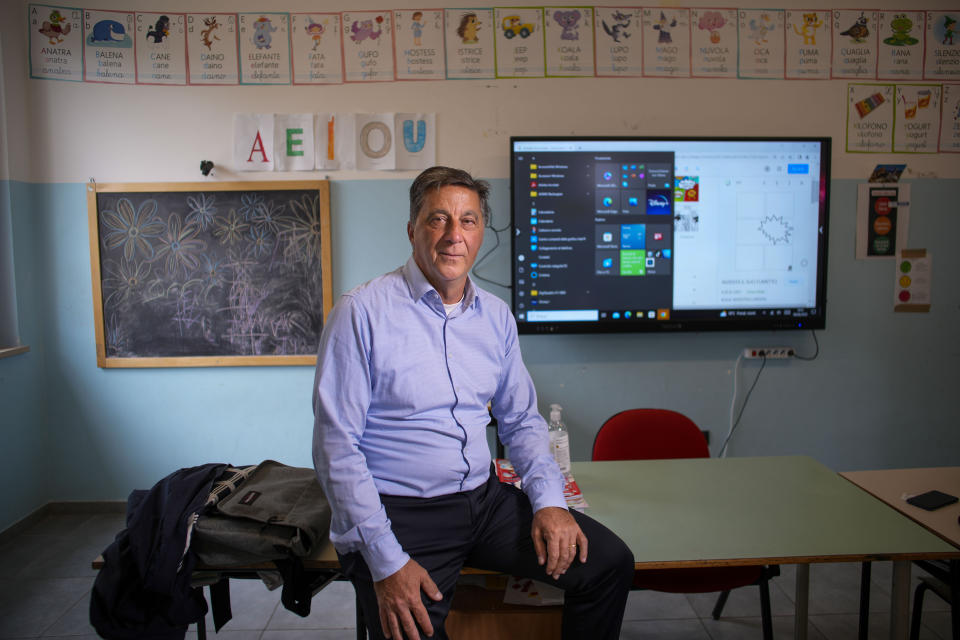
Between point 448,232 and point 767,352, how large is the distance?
2252mm

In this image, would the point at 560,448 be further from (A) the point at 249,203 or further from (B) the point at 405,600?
(A) the point at 249,203

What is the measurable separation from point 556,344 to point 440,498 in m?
1.67

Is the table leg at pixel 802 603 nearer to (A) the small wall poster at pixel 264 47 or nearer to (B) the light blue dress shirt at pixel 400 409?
(B) the light blue dress shirt at pixel 400 409

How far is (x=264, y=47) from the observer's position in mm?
2836

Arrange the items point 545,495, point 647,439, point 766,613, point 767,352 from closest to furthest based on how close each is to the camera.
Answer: point 545,495 → point 766,613 → point 647,439 → point 767,352

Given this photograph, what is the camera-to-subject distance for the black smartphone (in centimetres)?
154

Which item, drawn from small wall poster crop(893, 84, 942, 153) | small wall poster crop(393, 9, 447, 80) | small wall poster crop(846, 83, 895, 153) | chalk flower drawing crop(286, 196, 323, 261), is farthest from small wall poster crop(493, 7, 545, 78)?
small wall poster crop(893, 84, 942, 153)

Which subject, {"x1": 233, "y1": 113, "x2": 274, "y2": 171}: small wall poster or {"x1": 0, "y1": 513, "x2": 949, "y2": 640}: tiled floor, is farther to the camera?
{"x1": 233, "y1": 113, "x2": 274, "y2": 171}: small wall poster

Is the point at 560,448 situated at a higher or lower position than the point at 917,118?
lower

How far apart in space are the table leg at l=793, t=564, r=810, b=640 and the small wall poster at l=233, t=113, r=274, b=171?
9.19 ft

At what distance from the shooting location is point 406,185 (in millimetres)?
2928

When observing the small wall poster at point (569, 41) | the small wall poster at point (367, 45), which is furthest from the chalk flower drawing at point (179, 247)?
the small wall poster at point (569, 41)

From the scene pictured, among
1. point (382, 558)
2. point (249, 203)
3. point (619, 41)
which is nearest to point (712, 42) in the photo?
point (619, 41)

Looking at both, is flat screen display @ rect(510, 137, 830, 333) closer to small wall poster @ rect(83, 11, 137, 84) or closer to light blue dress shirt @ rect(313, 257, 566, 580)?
light blue dress shirt @ rect(313, 257, 566, 580)
